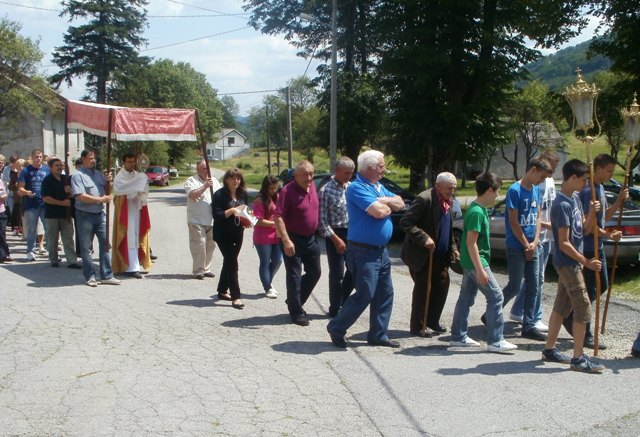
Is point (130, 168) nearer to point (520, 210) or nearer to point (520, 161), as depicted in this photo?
point (520, 210)

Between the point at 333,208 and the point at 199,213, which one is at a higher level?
the point at 333,208

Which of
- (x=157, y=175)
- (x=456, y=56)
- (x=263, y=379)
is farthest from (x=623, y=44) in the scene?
(x=157, y=175)

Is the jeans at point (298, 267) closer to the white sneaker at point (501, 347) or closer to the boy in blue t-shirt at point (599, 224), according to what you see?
the white sneaker at point (501, 347)

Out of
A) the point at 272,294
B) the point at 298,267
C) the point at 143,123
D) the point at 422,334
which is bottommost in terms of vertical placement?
the point at 422,334

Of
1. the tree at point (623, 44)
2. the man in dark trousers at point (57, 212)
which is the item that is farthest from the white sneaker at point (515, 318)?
the tree at point (623, 44)

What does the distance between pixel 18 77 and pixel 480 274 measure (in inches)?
1141

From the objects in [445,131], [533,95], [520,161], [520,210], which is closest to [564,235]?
[520,210]

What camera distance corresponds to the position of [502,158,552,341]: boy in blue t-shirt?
7.35 m

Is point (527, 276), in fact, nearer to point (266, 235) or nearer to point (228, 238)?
point (266, 235)

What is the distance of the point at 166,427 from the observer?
476cm

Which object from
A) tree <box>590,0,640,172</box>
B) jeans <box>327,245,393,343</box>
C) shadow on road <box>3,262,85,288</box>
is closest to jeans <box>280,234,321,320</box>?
jeans <box>327,245,393,343</box>

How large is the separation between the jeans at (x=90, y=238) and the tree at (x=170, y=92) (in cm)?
2860

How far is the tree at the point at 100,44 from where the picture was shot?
1782 inches

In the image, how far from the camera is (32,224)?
39.8 feet
